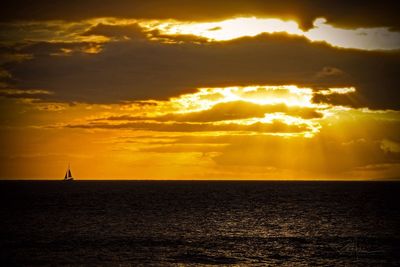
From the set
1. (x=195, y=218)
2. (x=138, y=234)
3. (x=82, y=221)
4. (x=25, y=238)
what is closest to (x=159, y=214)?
(x=195, y=218)

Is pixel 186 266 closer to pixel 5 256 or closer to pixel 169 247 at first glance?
pixel 169 247

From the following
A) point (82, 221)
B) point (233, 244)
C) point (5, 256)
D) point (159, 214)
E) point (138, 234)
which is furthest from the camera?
point (159, 214)

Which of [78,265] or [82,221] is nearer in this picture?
[78,265]

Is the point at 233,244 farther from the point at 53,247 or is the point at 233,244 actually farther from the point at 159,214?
the point at 159,214

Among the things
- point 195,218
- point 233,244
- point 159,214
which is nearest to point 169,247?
point 233,244

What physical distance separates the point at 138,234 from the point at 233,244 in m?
14.6

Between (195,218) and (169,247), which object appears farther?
(195,218)

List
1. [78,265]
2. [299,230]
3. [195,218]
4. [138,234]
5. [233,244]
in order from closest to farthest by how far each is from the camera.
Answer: [78,265] < [233,244] < [138,234] < [299,230] < [195,218]

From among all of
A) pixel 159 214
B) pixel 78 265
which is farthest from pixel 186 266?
pixel 159 214

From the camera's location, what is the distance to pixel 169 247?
5834 centimetres

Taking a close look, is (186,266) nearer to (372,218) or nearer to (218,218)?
→ (218,218)

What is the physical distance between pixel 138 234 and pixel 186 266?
889 inches

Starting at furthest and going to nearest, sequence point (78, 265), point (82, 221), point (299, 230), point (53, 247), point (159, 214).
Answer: point (159, 214) < point (82, 221) < point (299, 230) < point (53, 247) < point (78, 265)

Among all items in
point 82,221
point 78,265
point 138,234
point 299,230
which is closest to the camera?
point 78,265
